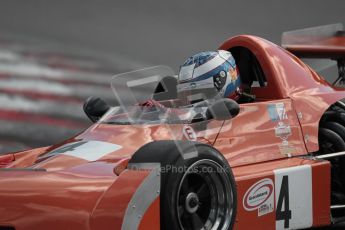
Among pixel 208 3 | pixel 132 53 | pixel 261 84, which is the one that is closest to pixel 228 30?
pixel 208 3

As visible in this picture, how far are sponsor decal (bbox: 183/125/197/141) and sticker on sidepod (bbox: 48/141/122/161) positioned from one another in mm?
381

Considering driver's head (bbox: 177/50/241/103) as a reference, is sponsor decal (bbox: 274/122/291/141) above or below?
below

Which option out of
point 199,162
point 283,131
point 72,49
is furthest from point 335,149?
point 72,49

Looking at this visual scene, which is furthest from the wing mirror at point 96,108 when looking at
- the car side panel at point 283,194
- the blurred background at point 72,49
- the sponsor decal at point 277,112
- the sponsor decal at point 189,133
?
the car side panel at point 283,194

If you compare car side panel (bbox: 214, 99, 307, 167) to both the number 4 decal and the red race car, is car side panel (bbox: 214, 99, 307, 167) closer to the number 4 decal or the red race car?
the red race car

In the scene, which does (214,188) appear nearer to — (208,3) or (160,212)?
(160,212)

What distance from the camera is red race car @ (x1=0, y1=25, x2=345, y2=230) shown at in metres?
2.80

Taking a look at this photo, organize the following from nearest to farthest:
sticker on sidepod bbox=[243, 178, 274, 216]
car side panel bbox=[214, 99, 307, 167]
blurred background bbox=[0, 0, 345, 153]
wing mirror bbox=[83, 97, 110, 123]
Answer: sticker on sidepod bbox=[243, 178, 274, 216], car side panel bbox=[214, 99, 307, 167], wing mirror bbox=[83, 97, 110, 123], blurred background bbox=[0, 0, 345, 153]

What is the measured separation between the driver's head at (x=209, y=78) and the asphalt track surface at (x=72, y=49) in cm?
89

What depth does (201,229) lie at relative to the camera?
3084mm

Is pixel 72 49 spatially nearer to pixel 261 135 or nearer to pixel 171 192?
pixel 261 135

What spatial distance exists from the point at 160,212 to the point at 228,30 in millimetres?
4613

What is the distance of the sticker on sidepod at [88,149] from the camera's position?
136 inches

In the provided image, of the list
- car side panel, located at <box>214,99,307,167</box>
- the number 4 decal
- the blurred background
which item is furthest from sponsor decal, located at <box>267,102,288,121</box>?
the blurred background
